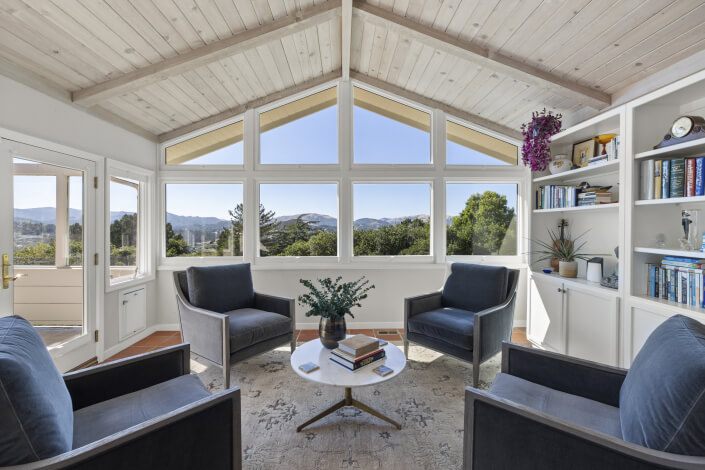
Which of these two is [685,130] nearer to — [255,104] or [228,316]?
[228,316]

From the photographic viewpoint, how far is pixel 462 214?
13.7ft

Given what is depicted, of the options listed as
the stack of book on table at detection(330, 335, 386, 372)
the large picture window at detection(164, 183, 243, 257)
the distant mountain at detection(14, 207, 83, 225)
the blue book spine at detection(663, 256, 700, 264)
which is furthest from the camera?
the large picture window at detection(164, 183, 243, 257)

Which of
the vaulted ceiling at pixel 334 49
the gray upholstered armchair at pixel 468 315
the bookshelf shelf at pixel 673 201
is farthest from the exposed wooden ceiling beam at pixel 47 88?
the bookshelf shelf at pixel 673 201

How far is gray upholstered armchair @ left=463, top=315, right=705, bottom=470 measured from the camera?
1.00 m

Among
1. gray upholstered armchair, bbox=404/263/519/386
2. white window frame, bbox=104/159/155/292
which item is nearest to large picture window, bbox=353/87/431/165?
gray upholstered armchair, bbox=404/263/519/386

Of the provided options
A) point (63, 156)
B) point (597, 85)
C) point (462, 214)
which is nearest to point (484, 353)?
point (462, 214)

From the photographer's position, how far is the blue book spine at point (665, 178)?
225cm

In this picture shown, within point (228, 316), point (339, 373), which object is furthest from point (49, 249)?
point (339, 373)

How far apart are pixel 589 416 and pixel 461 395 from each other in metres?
1.12

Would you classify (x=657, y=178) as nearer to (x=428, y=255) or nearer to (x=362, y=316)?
(x=428, y=255)

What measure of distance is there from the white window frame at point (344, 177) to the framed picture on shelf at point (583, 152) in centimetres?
83

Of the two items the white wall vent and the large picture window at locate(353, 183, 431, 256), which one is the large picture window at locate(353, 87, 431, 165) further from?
the white wall vent

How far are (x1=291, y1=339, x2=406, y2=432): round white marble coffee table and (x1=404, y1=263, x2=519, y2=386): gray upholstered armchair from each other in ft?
2.19

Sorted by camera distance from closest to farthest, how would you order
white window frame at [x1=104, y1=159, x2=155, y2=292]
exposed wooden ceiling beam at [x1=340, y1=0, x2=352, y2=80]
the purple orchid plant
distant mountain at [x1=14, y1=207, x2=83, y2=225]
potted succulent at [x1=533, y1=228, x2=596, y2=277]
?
distant mountain at [x1=14, y1=207, x2=83, y2=225] → exposed wooden ceiling beam at [x1=340, y1=0, x2=352, y2=80] → potted succulent at [x1=533, y1=228, x2=596, y2=277] → the purple orchid plant → white window frame at [x1=104, y1=159, x2=155, y2=292]
